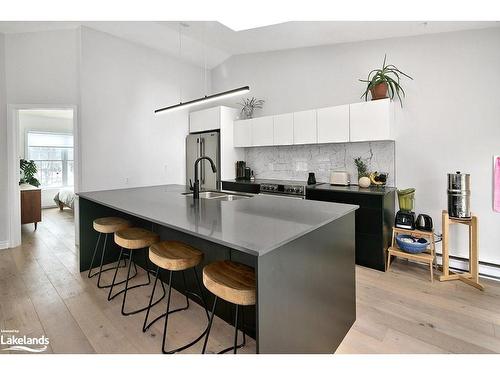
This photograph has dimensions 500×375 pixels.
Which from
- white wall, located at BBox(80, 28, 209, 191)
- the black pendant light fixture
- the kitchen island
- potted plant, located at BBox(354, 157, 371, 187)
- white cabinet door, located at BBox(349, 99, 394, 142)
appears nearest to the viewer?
the kitchen island

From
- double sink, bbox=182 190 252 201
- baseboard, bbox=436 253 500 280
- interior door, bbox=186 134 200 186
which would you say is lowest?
baseboard, bbox=436 253 500 280

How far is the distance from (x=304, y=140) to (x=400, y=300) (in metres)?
2.28

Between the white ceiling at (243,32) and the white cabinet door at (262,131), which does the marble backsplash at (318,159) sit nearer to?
the white cabinet door at (262,131)

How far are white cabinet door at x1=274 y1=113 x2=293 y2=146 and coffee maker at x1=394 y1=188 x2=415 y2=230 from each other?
1632 millimetres

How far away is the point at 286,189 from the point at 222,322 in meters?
2.06

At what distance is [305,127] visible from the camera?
388 centimetres

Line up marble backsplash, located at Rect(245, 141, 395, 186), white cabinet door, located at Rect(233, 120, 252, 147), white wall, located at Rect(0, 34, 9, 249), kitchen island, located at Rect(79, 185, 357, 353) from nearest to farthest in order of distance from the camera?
kitchen island, located at Rect(79, 185, 357, 353) → marble backsplash, located at Rect(245, 141, 395, 186) → white wall, located at Rect(0, 34, 9, 249) → white cabinet door, located at Rect(233, 120, 252, 147)

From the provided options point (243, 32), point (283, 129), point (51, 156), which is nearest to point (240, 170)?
point (283, 129)

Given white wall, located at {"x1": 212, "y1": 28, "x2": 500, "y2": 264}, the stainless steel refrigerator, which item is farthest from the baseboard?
the stainless steel refrigerator

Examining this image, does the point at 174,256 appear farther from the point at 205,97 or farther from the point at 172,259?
the point at 205,97

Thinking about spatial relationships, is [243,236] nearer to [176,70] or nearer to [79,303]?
[79,303]

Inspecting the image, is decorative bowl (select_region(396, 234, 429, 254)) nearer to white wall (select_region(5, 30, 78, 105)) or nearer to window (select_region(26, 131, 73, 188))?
white wall (select_region(5, 30, 78, 105))

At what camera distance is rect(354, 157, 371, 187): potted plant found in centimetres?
342
